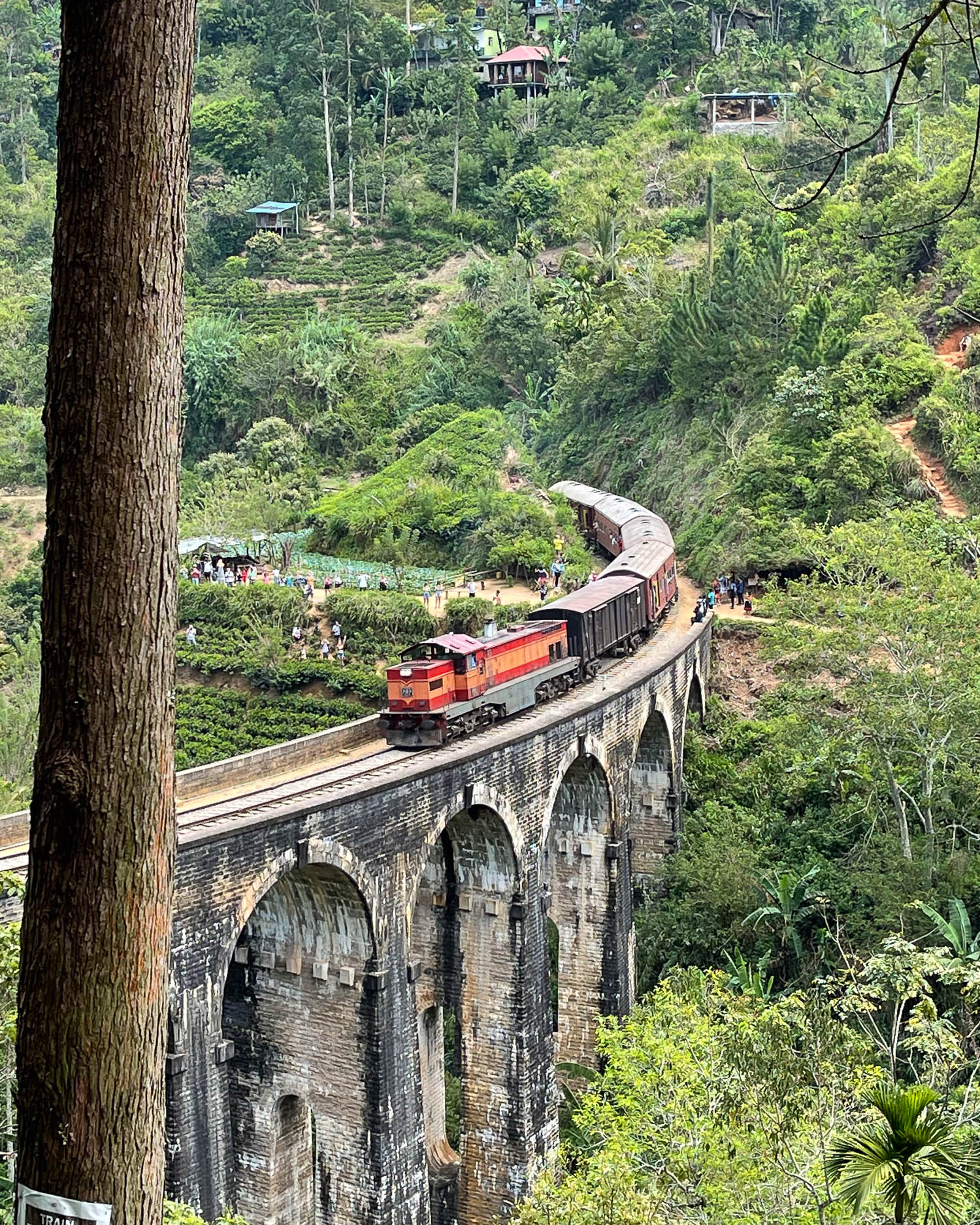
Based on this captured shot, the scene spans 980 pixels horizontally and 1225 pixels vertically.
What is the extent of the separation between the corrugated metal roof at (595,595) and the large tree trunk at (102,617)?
1052 inches

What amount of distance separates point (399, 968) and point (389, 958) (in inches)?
13.2

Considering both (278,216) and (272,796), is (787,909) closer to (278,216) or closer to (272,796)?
(272,796)

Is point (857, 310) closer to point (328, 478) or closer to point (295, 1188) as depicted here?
point (328, 478)

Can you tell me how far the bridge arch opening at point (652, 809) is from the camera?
34.1 meters

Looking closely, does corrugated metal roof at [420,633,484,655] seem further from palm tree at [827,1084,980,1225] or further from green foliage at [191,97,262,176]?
green foliage at [191,97,262,176]

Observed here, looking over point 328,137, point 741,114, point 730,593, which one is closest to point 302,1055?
point 730,593

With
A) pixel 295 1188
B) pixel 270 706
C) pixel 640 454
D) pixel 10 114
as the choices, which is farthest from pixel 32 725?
pixel 10 114

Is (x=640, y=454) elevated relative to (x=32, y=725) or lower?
elevated

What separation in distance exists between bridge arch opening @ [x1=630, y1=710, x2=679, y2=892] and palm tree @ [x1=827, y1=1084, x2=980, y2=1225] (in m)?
23.7

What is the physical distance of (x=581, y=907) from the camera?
30.0 meters

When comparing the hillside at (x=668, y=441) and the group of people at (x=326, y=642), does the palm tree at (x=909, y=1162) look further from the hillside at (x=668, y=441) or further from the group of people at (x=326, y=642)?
the group of people at (x=326, y=642)

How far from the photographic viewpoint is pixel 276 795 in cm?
2038

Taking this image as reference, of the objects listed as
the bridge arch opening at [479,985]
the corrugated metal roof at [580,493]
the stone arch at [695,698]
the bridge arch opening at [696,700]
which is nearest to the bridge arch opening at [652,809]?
the stone arch at [695,698]

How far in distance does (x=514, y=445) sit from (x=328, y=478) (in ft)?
27.4
